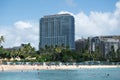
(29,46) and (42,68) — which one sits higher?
(29,46)

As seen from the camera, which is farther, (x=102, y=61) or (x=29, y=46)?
(x=102, y=61)

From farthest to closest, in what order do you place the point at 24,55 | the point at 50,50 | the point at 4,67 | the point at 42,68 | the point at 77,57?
the point at 50,50 < the point at 77,57 < the point at 24,55 < the point at 42,68 < the point at 4,67

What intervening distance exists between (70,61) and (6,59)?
33.3 m

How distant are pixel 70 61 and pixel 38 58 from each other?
18882 mm

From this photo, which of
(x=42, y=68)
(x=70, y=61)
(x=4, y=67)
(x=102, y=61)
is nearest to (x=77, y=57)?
(x=70, y=61)

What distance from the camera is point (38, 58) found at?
498 feet

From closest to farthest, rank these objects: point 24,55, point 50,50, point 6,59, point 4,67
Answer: point 4,67
point 6,59
point 24,55
point 50,50

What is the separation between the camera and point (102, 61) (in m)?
184

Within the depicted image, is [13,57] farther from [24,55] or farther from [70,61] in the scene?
[70,61]

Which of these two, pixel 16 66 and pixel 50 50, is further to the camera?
pixel 50 50

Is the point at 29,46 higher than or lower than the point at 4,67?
higher

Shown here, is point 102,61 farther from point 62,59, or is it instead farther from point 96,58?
point 62,59

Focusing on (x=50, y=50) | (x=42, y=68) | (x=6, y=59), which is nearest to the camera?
(x=42, y=68)

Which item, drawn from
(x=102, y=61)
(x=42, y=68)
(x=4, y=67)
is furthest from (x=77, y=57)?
(x=4, y=67)
